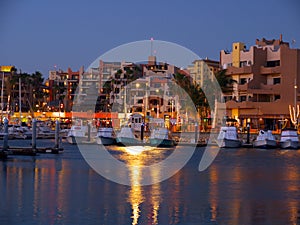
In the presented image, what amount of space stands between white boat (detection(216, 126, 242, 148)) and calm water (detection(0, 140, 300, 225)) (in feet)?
95.6

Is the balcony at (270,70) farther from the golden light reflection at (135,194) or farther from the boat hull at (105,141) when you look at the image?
the golden light reflection at (135,194)

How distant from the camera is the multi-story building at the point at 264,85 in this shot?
95.2 m

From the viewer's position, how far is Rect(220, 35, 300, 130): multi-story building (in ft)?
312

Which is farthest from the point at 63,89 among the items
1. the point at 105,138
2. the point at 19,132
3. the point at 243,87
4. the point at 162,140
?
the point at 162,140

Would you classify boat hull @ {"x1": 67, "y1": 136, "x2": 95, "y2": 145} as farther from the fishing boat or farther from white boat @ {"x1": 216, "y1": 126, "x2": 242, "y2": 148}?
white boat @ {"x1": 216, "y1": 126, "x2": 242, "y2": 148}

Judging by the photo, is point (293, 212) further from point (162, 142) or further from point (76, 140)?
point (76, 140)

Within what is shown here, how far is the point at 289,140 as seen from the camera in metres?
56.7

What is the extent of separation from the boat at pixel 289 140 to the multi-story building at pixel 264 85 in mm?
34893

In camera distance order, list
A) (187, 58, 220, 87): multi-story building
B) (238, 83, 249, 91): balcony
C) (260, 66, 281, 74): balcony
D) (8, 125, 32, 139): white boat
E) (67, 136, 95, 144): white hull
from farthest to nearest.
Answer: (187, 58, 220, 87): multi-story building, (238, 83, 249, 91): balcony, (260, 66, 281, 74): balcony, (8, 125, 32, 139): white boat, (67, 136, 95, 144): white hull

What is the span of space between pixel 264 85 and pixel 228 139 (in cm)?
4172

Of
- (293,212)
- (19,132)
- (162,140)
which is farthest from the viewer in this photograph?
(19,132)

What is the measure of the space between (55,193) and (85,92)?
155m

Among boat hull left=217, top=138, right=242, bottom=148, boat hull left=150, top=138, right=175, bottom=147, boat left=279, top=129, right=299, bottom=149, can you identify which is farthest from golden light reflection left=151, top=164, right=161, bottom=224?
boat left=279, top=129, right=299, bottom=149

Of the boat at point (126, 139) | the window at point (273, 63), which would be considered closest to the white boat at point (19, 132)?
the boat at point (126, 139)
